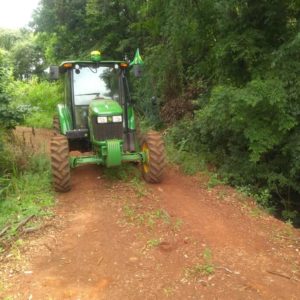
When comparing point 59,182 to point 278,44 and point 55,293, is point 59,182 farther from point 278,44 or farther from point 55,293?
point 278,44

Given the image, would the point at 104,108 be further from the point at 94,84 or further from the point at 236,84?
the point at 236,84

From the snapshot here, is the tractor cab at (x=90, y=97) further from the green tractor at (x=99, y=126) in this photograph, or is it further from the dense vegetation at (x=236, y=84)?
the dense vegetation at (x=236, y=84)

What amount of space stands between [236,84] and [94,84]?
2.88m

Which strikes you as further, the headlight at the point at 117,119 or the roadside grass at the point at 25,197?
the headlight at the point at 117,119

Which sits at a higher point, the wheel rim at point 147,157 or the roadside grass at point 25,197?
the wheel rim at point 147,157

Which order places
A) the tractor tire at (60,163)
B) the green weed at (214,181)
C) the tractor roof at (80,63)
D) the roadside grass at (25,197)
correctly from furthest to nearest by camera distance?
the green weed at (214,181)
the tractor roof at (80,63)
the tractor tire at (60,163)
the roadside grass at (25,197)

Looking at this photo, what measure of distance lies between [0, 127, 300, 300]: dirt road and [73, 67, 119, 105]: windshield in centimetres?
165

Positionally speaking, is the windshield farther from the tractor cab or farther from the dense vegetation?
the dense vegetation

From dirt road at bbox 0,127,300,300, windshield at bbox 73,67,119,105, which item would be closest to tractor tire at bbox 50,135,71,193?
dirt road at bbox 0,127,300,300

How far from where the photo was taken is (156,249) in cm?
509

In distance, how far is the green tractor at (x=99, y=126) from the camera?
272 inches

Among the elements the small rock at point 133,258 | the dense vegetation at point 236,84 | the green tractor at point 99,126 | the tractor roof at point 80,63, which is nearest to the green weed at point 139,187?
the green tractor at point 99,126

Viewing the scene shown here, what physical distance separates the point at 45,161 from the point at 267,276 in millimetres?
4991

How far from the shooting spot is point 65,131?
761cm
